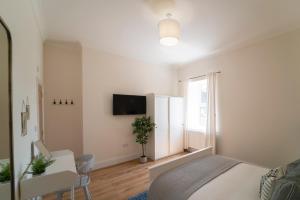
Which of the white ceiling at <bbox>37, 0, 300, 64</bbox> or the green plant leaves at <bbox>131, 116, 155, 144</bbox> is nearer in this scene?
the white ceiling at <bbox>37, 0, 300, 64</bbox>

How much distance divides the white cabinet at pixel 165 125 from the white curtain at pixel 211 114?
2.75 ft

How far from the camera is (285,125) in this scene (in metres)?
2.63

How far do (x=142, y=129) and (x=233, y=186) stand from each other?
2357mm

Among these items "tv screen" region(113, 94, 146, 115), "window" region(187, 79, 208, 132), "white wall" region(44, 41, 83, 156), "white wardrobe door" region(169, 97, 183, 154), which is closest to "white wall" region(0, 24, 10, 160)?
"white wall" region(44, 41, 83, 156)

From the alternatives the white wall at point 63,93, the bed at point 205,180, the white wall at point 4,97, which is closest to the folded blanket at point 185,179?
the bed at point 205,180

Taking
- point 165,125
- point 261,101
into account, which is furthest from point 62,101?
point 261,101

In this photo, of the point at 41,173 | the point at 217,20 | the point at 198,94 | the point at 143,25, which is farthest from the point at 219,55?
the point at 41,173

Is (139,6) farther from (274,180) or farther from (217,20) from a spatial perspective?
(274,180)

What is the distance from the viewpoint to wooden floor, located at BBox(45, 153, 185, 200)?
2357 millimetres

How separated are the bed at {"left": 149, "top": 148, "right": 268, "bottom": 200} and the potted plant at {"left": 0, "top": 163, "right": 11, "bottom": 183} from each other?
4.12 feet

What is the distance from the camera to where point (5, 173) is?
35.9 inches

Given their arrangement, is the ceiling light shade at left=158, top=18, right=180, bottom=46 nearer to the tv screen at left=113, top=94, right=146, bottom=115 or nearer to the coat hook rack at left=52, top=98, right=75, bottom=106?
the tv screen at left=113, top=94, right=146, bottom=115

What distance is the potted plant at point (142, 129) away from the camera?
3684 millimetres

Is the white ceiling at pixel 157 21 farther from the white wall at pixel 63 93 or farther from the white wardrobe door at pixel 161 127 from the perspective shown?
the white wardrobe door at pixel 161 127
